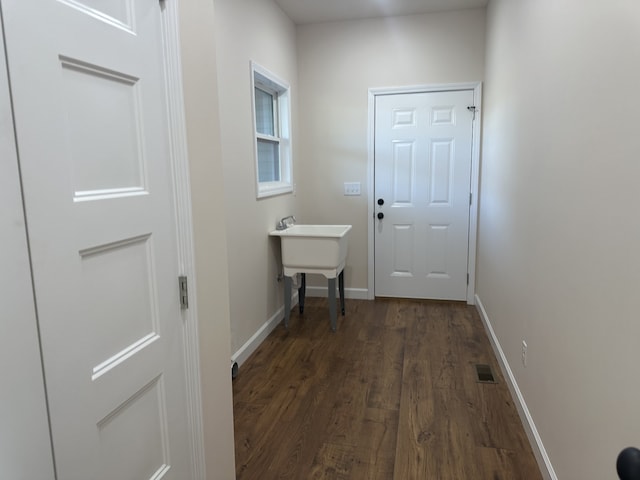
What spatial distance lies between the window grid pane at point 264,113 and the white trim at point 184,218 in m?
2.42

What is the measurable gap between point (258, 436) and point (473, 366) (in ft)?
5.13

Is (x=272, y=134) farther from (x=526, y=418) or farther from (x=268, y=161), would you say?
(x=526, y=418)

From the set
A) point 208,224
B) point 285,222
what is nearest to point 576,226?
point 208,224

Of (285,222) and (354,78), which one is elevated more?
(354,78)

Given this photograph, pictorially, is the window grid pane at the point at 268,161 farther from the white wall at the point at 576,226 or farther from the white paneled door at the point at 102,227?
the white paneled door at the point at 102,227

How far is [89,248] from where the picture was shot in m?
0.98

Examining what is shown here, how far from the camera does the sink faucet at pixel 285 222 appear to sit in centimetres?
376

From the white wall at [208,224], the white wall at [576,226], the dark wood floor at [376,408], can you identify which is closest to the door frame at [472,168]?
the dark wood floor at [376,408]

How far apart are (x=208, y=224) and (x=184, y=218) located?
15cm

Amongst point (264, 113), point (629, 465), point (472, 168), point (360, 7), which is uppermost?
point (360, 7)

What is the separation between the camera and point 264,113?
3.85 meters

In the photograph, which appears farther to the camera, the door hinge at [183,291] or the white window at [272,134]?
the white window at [272,134]

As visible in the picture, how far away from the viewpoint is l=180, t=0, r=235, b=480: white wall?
1353mm

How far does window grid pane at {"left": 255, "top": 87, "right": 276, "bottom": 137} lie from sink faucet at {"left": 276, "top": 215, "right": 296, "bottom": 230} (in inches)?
30.4
